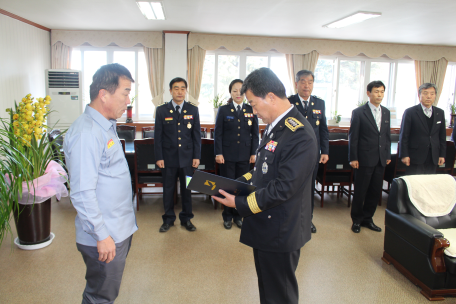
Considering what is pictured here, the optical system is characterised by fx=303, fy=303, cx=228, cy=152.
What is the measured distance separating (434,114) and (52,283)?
4131 millimetres

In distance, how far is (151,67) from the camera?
6.81 m

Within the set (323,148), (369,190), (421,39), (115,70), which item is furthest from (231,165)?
(421,39)

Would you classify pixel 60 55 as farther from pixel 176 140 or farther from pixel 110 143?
pixel 110 143

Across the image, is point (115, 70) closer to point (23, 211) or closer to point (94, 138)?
point (94, 138)

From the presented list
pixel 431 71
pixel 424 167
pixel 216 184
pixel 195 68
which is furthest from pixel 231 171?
pixel 431 71

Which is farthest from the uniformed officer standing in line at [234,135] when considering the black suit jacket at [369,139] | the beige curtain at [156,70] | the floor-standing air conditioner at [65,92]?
the floor-standing air conditioner at [65,92]

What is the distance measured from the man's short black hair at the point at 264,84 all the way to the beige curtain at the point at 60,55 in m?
6.62

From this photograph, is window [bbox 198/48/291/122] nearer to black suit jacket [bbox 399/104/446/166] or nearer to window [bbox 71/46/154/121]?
window [bbox 71/46/154/121]

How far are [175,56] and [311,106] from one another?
444 centimetres

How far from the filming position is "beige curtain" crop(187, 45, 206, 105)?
680cm

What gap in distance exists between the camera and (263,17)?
527cm

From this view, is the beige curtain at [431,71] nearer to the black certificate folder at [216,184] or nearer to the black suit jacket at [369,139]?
the black suit jacket at [369,139]

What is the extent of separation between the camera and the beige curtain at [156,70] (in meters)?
6.76

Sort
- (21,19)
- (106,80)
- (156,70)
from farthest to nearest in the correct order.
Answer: (156,70)
(21,19)
(106,80)
